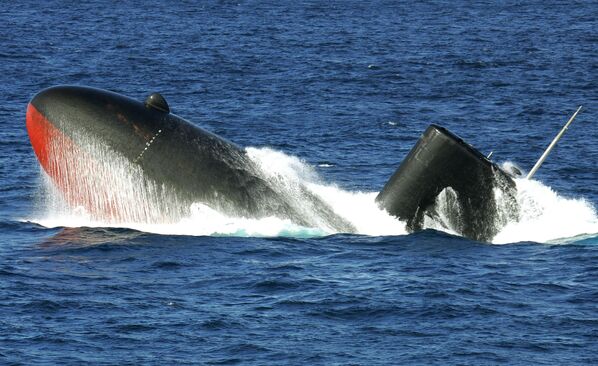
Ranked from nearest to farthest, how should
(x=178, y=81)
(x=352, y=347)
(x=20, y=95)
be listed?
(x=352, y=347), (x=20, y=95), (x=178, y=81)

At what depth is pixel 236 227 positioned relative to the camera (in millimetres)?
44719

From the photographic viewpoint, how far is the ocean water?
1314 inches

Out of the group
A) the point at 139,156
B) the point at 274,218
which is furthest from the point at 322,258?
the point at 139,156

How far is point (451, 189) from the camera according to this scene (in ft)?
141

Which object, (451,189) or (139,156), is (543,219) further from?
(139,156)

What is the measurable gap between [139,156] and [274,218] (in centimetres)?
509

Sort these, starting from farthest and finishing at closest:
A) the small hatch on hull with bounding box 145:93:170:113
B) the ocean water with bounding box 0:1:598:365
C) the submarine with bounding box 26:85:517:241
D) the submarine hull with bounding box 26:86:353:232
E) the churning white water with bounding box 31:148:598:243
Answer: the small hatch on hull with bounding box 145:93:170:113, the submarine hull with bounding box 26:86:353:232, the churning white water with bounding box 31:148:598:243, the submarine with bounding box 26:85:517:241, the ocean water with bounding box 0:1:598:365

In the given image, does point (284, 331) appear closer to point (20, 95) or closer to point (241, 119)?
point (241, 119)

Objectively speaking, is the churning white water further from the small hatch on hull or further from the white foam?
the small hatch on hull

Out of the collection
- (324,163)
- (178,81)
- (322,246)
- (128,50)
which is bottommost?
(322,246)

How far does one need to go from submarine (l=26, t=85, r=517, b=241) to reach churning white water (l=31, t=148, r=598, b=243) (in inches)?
5.3

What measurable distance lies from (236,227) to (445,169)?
290 inches

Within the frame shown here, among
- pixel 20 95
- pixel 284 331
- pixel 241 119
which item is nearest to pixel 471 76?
pixel 241 119

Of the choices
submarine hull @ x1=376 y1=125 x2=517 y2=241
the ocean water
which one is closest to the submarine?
submarine hull @ x1=376 y1=125 x2=517 y2=241
